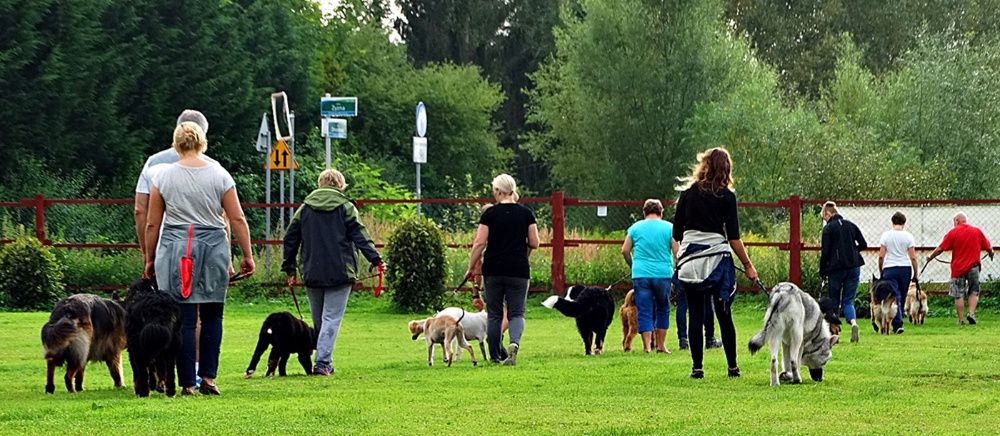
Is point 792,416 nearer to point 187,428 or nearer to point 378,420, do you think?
point 378,420

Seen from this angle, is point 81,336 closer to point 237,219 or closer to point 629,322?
point 237,219

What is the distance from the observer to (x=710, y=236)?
40.8 feet

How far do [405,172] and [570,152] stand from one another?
5506mm

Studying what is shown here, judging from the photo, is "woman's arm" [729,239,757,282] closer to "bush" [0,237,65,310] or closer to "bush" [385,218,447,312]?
"bush" [385,218,447,312]

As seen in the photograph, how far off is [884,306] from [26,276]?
12.2m

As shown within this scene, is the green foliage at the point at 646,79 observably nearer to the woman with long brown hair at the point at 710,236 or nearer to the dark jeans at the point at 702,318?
the dark jeans at the point at 702,318

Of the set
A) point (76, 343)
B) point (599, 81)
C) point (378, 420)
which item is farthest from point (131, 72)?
point (378, 420)

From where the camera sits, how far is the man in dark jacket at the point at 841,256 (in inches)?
794

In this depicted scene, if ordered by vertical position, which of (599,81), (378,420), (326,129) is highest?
(599,81)

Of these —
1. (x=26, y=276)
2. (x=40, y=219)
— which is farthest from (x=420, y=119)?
(x=26, y=276)

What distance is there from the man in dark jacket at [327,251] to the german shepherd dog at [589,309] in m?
3.20

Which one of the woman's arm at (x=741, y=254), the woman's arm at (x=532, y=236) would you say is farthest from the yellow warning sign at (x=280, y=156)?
the woman's arm at (x=741, y=254)

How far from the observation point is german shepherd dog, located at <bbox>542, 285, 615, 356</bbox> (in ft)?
54.7

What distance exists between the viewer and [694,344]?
12.6 metres
